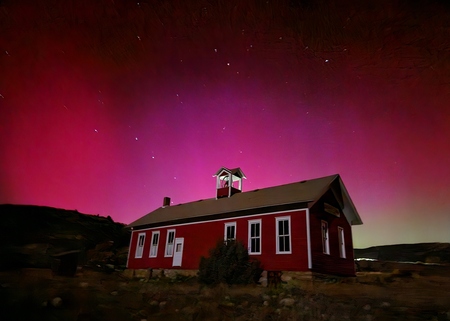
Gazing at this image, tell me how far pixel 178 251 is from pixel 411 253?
A: 1698 cm

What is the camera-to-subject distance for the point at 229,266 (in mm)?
14586

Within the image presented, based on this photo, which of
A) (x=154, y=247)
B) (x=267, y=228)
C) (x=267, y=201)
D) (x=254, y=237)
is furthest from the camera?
(x=154, y=247)

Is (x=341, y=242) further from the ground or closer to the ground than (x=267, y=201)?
closer to the ground

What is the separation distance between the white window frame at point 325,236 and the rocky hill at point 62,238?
1318 centimetres

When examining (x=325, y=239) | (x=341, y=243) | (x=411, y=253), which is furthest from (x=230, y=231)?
(x=411, y=253)

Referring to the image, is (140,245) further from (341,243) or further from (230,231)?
(341,243)

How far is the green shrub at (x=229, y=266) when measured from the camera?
1425 centimetres

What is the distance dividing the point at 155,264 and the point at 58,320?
15.3 m

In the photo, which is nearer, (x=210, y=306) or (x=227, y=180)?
(x=210, y=306)

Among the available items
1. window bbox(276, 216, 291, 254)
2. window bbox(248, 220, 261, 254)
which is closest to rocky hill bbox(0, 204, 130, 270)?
window bbox(248, 220, 261, 254)

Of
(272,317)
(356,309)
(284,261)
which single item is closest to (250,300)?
→ (272,317)

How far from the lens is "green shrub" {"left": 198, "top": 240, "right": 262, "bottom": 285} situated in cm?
1425

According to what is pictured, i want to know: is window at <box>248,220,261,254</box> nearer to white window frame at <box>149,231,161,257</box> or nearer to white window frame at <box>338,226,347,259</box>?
white window frame at <box>338,226,347,259</box>

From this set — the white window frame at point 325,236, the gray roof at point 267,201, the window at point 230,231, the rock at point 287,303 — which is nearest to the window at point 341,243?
the gray roof at point 267,201
